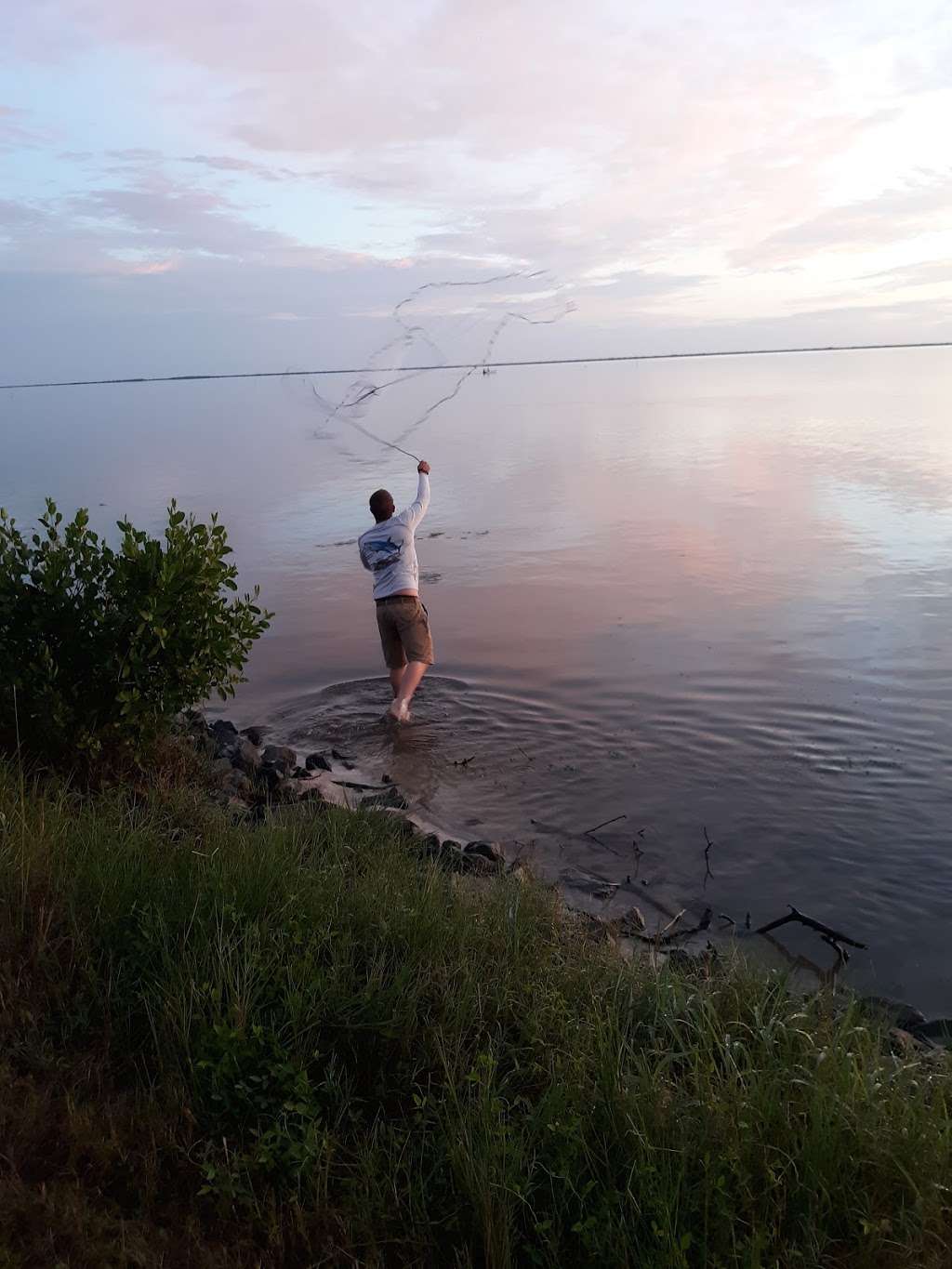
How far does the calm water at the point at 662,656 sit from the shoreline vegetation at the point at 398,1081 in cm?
204

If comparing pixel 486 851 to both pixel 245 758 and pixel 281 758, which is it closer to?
pixel 245 758

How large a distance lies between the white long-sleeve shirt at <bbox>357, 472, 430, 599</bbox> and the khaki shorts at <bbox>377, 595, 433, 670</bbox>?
14cm

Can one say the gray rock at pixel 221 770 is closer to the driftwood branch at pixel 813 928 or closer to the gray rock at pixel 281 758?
the gray rock at pixel 281 758

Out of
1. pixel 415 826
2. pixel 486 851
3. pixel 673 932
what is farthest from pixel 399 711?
pixel 673 932

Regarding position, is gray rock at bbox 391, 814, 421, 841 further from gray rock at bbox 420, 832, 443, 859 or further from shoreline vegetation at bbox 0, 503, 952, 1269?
shoreline vegetation at bbox 0, 503, 952, 1269

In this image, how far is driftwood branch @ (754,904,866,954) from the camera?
657 centimetres

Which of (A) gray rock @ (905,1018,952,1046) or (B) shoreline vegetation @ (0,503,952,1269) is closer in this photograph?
(B) shoreline vegetation @ (0,503,952,1269)

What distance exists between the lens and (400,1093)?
4.09 meters

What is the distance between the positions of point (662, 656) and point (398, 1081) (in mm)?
9787

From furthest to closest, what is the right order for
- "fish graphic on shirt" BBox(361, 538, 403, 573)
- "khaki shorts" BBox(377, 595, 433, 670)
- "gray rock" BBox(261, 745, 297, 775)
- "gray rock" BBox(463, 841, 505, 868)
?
"khaki shorts" BBox(377, 595, 433, 670), "fish graphic on shirt" BBox(361, 538, 403, 573), "gray rock" BBox(261, 745, 297, 775), "gray rock" BBox(463, 841, 505, 868)

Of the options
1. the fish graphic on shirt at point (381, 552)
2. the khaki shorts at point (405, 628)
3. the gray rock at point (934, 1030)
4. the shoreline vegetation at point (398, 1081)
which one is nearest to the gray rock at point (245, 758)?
the khaki shorts at point (405, 628)

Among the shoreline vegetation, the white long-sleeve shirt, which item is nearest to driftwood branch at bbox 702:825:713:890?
the shoreline vegetation

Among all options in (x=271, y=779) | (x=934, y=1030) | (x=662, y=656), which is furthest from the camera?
(x=662, y=656)

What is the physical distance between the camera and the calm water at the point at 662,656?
7938 millimetres
